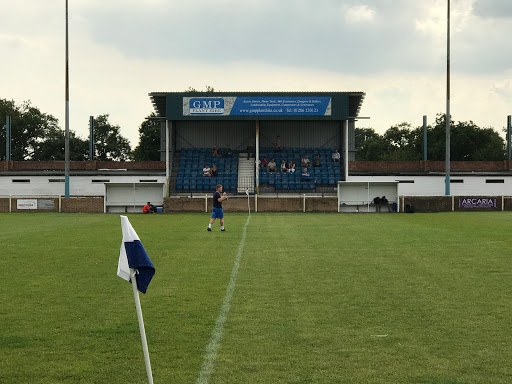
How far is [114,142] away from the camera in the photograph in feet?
323

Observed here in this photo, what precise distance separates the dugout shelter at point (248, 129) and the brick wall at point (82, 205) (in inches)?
249

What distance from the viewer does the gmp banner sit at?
171ft

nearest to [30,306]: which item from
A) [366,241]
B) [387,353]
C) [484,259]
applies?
[387,353]

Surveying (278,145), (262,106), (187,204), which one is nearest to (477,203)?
(262,106)

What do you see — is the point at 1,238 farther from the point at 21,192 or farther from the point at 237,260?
the point at 21,192

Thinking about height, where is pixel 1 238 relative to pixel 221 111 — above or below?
below

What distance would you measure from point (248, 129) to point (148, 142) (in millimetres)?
40600

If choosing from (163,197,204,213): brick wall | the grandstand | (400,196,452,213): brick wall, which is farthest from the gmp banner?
(400,196,452,213): brick wall

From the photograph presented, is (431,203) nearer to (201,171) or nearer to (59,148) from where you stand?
(201,171)

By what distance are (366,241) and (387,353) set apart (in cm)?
1409

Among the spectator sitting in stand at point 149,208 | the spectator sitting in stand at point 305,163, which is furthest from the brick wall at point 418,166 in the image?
the spectator sitting in stand at point 149,208

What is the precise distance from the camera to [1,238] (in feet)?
75.9

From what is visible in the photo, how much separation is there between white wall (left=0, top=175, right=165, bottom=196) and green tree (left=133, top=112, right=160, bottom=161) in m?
37.4

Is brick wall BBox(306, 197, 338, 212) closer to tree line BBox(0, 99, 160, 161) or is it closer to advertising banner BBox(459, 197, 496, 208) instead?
advertising banner BBox(459, 197, 496, 208)
